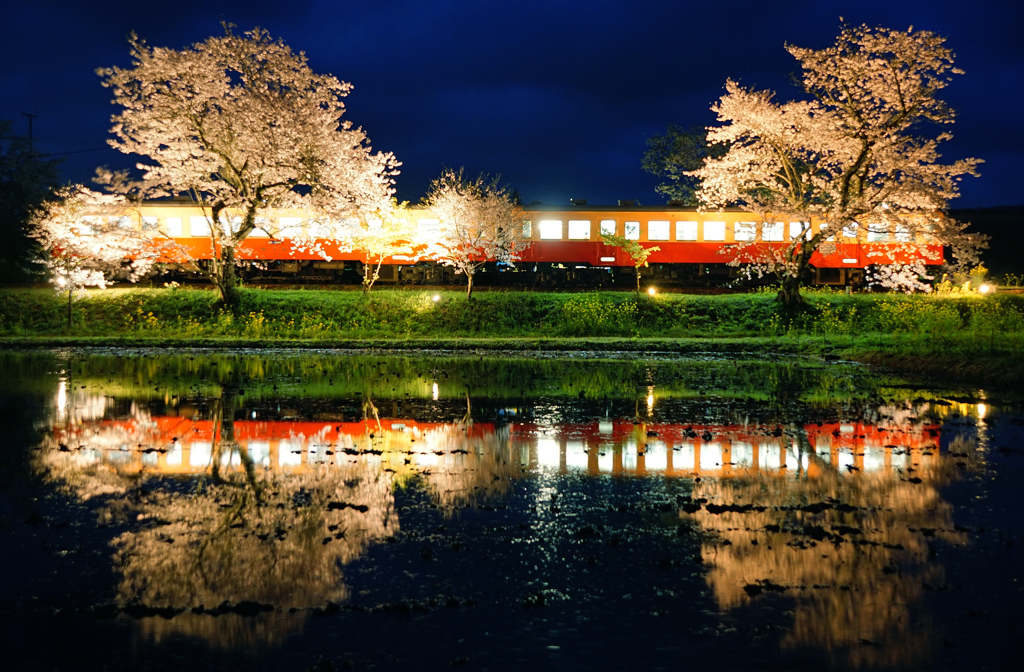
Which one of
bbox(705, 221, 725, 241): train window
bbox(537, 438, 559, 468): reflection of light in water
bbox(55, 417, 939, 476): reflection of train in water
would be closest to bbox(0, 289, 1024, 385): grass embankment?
bbox(705, 221, 725, 241): train window

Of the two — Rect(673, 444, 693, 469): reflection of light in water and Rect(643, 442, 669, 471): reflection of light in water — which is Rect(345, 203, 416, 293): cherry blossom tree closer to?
Rect(643, 442, 669, 471): reflection of light in water

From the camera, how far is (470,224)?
3128 centimetres

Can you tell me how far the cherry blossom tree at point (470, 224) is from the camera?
102 feet

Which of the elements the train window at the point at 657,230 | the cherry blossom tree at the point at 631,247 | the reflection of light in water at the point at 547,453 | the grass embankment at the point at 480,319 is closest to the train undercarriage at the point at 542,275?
the train window at the point at 657,230

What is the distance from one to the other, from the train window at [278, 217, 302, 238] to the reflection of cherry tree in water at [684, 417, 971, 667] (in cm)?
2635

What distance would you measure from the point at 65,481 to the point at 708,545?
5896mm

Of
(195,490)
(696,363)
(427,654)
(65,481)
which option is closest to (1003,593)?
(427,654)

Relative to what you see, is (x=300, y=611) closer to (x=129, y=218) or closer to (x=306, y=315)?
(x=306, y=315)

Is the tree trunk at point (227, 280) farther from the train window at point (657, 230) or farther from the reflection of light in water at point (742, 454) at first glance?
the reflection of light in water at point (742, 454)

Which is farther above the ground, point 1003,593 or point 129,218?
point 129,218

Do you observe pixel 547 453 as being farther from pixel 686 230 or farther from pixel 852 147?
pixel 686 230

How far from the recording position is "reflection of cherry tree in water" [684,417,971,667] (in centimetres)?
429

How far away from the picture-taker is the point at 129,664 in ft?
12.8

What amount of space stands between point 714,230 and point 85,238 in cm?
2613
